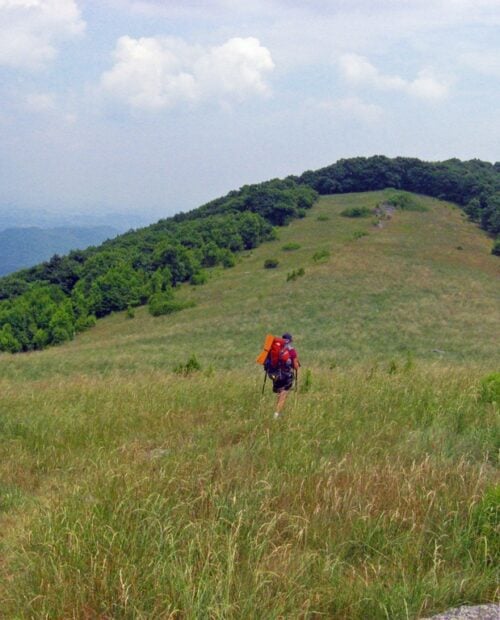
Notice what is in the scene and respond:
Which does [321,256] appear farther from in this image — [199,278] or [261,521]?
[261,521]

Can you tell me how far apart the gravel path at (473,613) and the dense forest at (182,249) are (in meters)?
45.7

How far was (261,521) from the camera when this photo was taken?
11.5 ft

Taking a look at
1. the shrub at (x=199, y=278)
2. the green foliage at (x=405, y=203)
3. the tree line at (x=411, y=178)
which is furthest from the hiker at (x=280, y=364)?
the tree line at (x=411, y=178)

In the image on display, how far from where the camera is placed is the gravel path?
2.69m

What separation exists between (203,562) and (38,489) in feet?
8.21

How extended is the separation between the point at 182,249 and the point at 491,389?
199 ft

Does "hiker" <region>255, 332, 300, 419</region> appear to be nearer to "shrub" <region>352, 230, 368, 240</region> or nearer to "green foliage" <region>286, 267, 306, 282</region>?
"green foliage" <region>286, 267, 306, 282</region>

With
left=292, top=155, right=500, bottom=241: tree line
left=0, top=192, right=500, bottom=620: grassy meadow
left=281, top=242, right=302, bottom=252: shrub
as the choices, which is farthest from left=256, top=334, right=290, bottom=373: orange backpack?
left=292, top=155, right=500, bottom=241: tree line

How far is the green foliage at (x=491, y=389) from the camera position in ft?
22.6

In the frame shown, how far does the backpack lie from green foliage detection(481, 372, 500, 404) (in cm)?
243

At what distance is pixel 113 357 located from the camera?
28.4 metres

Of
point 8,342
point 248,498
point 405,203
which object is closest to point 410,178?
point 405,203


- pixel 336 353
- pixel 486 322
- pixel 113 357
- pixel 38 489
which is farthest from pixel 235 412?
pixel 486 322

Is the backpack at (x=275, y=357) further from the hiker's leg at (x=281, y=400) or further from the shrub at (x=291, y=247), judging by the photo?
the shrub at (x=291, y=247)
